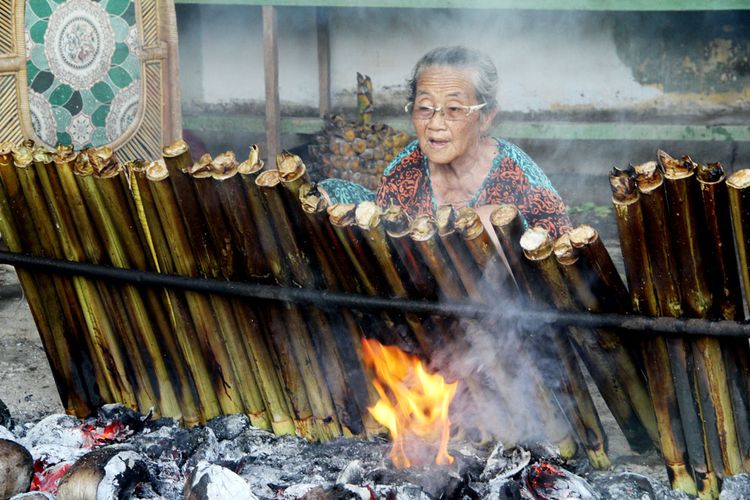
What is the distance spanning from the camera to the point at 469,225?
9.47 ft

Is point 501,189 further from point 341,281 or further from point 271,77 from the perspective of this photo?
point 271,77

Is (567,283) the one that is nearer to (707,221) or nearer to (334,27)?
(707,221)

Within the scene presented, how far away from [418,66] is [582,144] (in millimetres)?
3829

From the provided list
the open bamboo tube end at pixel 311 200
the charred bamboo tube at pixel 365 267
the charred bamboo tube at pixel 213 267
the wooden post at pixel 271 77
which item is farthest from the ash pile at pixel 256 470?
the wooden post at pixel 271 77

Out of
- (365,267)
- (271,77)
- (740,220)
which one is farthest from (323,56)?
(740,220)

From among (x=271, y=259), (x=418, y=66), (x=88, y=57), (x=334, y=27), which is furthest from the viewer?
(x=334, y=27)

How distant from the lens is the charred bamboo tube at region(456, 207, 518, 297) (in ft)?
9.47

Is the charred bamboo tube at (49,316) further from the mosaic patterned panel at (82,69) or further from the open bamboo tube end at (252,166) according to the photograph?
the mosaic patterned panel at (82,69)

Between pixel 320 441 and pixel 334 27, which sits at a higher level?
pixel 334 27

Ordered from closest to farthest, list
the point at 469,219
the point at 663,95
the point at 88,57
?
the point at 469,219 → the point at 88,57 → the point at 663,95

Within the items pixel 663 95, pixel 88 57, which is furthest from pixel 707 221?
pixel 663 95

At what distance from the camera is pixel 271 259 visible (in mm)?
3229

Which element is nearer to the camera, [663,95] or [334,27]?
[663,95]

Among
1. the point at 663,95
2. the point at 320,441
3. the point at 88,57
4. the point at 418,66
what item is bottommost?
the point at 320,441
